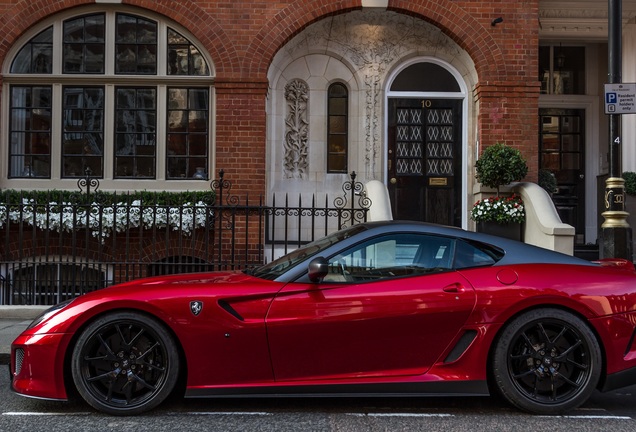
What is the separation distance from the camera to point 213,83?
37.2ft

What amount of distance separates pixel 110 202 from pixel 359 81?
4905 mm

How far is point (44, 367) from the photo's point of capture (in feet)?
14.4

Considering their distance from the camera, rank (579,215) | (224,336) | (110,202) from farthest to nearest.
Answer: (579,215)
(110,202)
(224,336)

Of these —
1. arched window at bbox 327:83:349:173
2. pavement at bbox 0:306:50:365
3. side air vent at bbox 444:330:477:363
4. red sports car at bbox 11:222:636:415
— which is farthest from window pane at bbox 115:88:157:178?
side air vent at bbox 444:330:477:363

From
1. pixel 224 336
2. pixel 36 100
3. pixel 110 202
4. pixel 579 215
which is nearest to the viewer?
pixel 224 336

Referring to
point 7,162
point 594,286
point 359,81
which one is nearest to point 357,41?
point 359,81

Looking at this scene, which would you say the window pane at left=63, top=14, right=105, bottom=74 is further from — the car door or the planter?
the car door

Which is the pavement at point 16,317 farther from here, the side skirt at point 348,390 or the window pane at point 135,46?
the window pane at point 135,46

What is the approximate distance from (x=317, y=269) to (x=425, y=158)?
8.14 metres

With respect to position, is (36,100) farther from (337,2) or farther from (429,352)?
(429,352)

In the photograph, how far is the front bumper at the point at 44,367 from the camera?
14.4 feet

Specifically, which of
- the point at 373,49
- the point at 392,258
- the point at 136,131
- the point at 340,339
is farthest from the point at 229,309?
the point at 373,49

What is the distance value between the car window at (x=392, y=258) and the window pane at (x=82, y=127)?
802 centimetres

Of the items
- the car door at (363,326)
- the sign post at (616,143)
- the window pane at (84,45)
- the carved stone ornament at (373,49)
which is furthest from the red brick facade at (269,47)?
the car door at (363,326)
